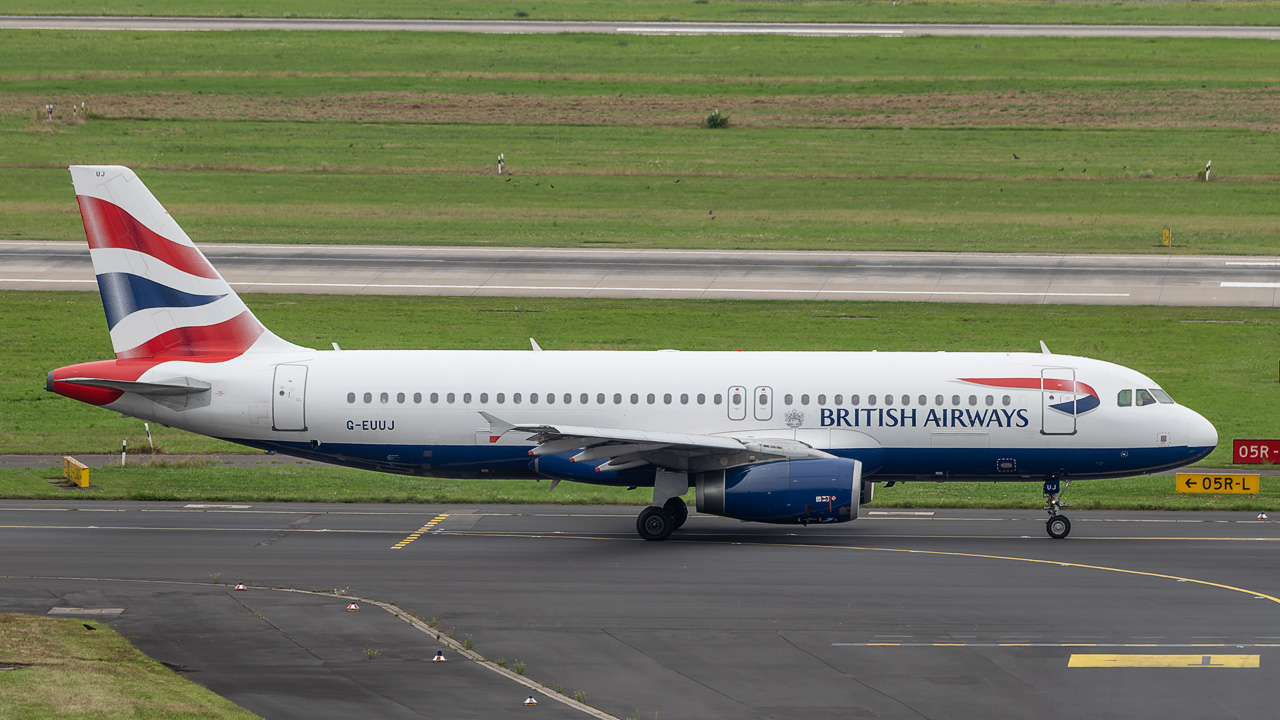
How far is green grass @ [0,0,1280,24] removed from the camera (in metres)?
142

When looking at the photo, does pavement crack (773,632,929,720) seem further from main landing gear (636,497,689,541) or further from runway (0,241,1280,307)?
runway (0,241,1280,307)

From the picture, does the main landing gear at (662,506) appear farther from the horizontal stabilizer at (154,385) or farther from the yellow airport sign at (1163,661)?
the yellow airport sign at (1163,661)

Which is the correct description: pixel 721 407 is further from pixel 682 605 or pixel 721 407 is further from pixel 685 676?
pixel 685 676

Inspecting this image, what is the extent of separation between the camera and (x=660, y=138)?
10181 centimetres

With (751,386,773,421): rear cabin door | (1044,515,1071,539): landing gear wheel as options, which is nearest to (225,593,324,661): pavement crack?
(751,386,773,421): rear cabin door

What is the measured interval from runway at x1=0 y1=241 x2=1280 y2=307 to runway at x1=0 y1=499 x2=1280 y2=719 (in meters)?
28.0

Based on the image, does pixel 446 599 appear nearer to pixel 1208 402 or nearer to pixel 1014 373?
pixel 1014 373

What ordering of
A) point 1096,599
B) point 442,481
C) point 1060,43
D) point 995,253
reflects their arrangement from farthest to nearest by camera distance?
point 1060,43, point 995,253, point 442,481, point 1096,599

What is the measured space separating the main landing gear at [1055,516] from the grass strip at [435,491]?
3.29 metres

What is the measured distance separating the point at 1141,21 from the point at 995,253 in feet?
256

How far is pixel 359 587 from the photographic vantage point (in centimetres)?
3006

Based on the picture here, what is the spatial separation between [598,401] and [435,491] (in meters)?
7.87

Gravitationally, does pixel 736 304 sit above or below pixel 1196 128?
below

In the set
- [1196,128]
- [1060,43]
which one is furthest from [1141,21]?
[1196,128]
